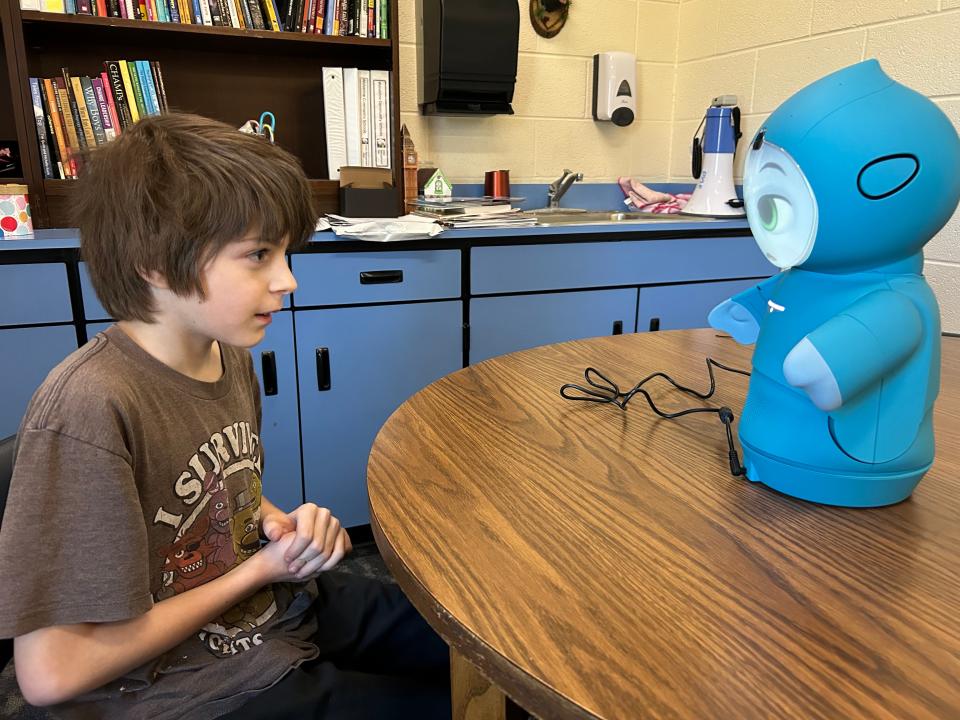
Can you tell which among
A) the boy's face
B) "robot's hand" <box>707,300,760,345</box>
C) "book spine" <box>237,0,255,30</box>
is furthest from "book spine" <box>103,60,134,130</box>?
"robot's hand" <box>707,300,760,345</box>

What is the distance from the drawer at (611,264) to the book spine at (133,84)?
3.37 feet

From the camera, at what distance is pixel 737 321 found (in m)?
0.77

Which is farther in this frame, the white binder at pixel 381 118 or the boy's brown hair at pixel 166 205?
the white binder at pixel 381 118

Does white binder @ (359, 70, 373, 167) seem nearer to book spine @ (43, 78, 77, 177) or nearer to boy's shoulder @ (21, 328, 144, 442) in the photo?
book spine @ (43, 78, 77, 177)

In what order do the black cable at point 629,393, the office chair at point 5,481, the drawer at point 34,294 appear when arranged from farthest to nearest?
the drawer at point 34,294 → the black cable at point 629,393 → the office chair at point 5,481

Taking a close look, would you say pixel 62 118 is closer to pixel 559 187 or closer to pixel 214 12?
pixel 214 12

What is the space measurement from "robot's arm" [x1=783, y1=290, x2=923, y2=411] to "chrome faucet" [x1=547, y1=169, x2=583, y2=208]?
6.86 feet

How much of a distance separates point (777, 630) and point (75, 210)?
792 mm

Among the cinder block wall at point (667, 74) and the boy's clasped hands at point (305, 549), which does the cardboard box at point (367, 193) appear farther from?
the boy's clasped hands at point (305, 549)

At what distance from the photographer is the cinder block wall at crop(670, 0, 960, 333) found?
2043 millimetres

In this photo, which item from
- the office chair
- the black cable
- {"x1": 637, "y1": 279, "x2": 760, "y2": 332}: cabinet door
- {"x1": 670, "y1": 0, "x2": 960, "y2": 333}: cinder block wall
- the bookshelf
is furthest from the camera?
{"x1": 637, "y1": 279, "x2": 760, "y2": 332}: cabinet door

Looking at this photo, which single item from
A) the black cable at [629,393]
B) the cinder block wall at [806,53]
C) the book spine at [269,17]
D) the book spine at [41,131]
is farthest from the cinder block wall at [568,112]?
the black cable at [629,393]

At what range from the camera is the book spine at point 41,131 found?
183cm

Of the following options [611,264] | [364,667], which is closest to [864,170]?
[364,667]
